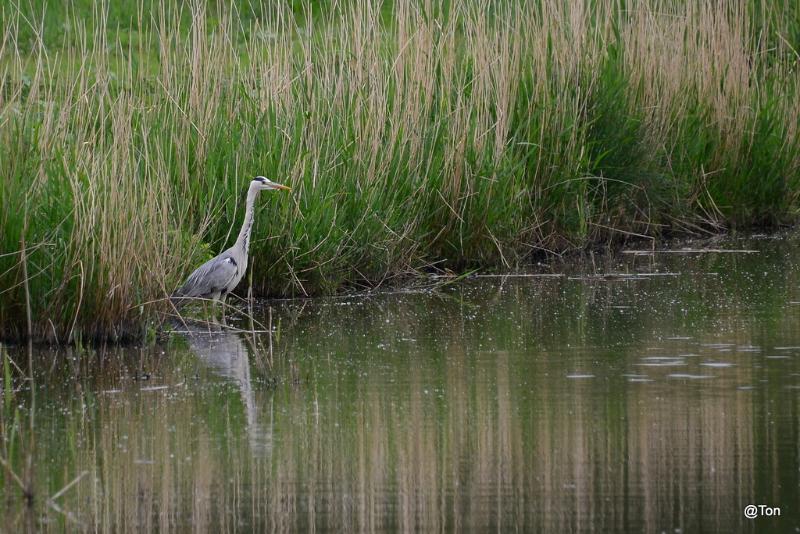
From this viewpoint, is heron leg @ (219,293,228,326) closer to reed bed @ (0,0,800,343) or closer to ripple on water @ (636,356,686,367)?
reed bed @ (0,0,800,343)

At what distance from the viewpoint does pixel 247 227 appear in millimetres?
8945

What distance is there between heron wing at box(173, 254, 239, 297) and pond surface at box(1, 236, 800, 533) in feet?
0.94

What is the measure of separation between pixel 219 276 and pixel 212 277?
4 cm

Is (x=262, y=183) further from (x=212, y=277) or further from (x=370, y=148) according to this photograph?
(x=370, y=148)

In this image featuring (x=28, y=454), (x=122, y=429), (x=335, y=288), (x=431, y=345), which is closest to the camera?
(x=28, y=454)

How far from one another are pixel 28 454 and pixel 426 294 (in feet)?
17.0

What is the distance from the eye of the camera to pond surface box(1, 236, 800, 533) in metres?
4.88

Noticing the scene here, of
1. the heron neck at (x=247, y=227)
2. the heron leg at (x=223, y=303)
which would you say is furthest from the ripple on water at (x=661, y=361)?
the heron neck at (x=247, y=227)

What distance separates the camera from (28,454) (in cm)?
498

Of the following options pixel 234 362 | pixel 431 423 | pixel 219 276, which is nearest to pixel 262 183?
pixel 219 276

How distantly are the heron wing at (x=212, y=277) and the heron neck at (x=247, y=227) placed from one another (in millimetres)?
129

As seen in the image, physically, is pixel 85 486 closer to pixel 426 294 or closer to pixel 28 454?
pixel 28 454

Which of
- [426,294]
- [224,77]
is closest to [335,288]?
[426,294]

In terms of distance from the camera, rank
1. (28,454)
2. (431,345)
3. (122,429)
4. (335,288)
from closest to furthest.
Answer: (28,454)
(122,429)
(431,345)
(335,288)
